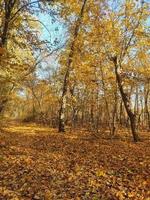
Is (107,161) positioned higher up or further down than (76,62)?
further down

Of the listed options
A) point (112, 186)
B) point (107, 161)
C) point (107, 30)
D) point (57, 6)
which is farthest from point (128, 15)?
point (112, 186)

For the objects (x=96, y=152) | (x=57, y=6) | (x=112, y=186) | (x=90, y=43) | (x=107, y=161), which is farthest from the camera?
(x=90, y=43)

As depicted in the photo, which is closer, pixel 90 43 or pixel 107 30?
pixel 107 30

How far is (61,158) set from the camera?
45.6ft

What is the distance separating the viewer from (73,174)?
11070 mm

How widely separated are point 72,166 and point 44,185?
2625 millimetres

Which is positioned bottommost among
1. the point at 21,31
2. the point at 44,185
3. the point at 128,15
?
the point at 44,185

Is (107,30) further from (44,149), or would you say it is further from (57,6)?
(44,149)

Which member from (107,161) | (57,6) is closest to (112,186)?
(107,161)

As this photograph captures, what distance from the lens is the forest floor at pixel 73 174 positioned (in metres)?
9.05

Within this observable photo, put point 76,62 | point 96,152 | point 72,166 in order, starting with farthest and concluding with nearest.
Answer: point 76,62, point 96,152, point 72,166

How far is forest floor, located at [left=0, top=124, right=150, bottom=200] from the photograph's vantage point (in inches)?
356

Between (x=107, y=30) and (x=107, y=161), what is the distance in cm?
1122

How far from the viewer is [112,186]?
977 centimetres
